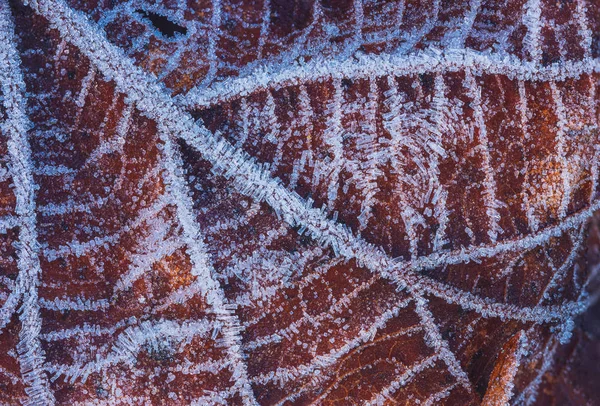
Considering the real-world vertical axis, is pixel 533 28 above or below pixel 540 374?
above

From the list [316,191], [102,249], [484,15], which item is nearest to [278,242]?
[316,191]

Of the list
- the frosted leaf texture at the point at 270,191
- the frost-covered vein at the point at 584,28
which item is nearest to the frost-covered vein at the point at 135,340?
the frosted leaf texture at the point at 270,191

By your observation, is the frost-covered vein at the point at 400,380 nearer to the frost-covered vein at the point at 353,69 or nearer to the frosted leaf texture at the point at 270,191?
the frosted leaf texture at the point at 270,191

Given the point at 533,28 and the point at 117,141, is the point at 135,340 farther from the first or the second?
the point at 533,28

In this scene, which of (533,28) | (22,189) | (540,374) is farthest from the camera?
(540,374)

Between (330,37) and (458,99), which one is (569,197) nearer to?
(458,99)

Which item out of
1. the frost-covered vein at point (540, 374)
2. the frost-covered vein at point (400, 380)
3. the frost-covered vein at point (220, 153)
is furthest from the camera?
the frost-covered vein at point (540, 374)

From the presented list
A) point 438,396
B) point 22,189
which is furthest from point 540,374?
point 22,189

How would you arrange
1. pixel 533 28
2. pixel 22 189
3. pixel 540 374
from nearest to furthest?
pixel 22 189, pixel 533 28, pixel 540 374
